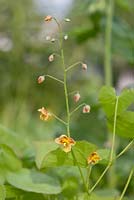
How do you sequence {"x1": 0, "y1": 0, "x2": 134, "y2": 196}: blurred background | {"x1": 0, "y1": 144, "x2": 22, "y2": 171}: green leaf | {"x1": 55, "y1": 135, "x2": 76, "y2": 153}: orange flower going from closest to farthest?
1. {"x1": 55, "y1": 135, "x2": 76, "y2": 153}: orange flower
2. {"x1": 0, "y1": 144, "x2": 22, "y2": 171}: green leaf
3. {"x1": 0, "y1": 0, "x2": 134, "y2": 196}: blurred background

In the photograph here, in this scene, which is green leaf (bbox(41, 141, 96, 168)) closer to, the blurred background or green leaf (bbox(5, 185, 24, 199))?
green leaf (bbox(5, 185, 24, 199))

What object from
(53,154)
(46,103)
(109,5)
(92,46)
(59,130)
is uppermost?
(53,154)

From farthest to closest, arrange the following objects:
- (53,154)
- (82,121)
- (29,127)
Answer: (29,127)
(82,121)
(53,154)

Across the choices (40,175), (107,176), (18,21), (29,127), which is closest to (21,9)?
(18,21)

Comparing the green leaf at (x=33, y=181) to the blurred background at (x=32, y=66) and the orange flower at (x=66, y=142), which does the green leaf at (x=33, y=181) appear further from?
the blurred background at (x=32, y=66)

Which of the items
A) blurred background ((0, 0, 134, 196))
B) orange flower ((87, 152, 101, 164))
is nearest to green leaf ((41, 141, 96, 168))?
orange flower ((87, 152, 101, 164))

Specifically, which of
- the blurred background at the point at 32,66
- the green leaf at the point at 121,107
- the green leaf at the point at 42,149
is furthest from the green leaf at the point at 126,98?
the blurred background at the point at 32,66

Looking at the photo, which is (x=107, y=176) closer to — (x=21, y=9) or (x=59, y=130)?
(x=59, y=130)
